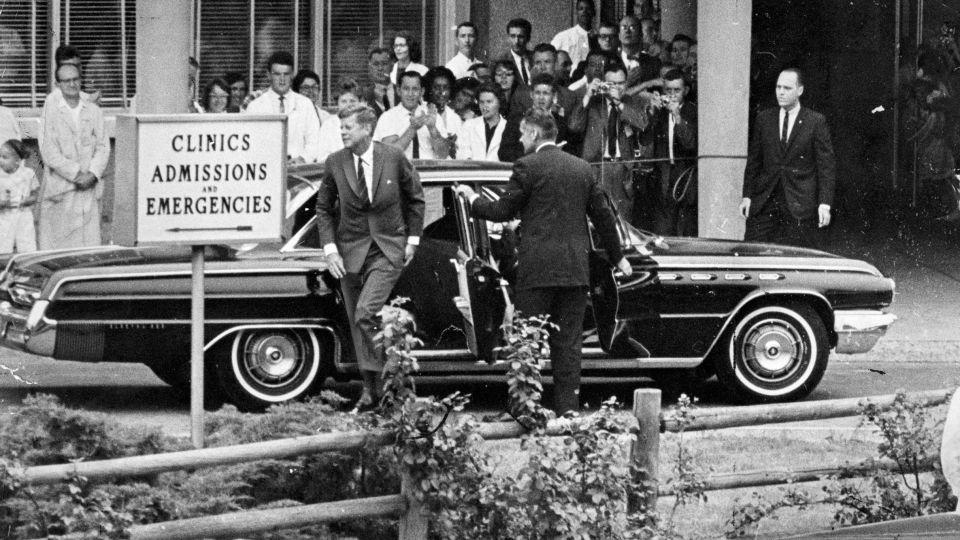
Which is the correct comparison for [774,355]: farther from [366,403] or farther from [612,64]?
[612,64]

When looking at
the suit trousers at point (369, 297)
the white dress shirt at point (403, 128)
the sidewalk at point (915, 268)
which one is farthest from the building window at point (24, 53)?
the suit trousers at point (369, 297)

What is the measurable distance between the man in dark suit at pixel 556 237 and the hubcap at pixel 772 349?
1608 millimetres

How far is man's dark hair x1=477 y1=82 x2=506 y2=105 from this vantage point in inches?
600

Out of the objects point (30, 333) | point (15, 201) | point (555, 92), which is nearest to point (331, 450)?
point (30, 333)

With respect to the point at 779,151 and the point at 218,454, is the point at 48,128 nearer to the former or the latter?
the point at 779,151

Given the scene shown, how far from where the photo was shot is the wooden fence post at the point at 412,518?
716cm

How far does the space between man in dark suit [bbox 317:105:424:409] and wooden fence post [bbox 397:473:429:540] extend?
350 cm

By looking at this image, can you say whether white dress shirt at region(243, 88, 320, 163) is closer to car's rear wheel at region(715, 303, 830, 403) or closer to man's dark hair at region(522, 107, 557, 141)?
man's dark hair at region(522, 107, 557, 141)

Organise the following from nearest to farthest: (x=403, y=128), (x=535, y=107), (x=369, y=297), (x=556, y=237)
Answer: (x=556, y=237), (x=369, y=297), (x=535, y=107), (x=403, y=128)

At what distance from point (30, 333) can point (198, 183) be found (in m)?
3.44

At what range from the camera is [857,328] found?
1190 centimetres

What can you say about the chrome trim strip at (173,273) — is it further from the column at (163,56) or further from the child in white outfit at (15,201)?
the column at (163,56)

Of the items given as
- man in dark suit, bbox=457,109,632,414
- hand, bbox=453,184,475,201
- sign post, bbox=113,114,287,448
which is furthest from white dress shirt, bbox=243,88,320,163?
sign post, bbox=113,114,287,448

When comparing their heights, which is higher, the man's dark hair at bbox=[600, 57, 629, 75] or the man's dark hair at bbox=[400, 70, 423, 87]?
the man's dark hair at bbox=[600, 57, 629, 75]
